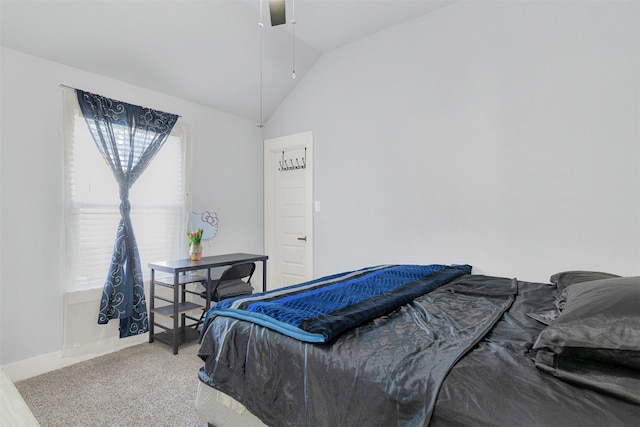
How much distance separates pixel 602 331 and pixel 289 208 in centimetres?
347

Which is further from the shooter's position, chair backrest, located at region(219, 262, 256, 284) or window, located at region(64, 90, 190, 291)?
chair backrest, located at region(219, 262, 256, 284)

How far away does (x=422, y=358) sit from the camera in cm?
110

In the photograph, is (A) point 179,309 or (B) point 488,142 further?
(A) point 179,309

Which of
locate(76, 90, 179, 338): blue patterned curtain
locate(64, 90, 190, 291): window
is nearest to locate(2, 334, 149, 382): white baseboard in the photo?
locate(76, 90, 179, 338): blue patterned curtain

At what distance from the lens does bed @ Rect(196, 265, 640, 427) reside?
35.1 inches

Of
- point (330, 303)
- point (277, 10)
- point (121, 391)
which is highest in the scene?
point (277, 10)

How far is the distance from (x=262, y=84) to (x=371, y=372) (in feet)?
11.2

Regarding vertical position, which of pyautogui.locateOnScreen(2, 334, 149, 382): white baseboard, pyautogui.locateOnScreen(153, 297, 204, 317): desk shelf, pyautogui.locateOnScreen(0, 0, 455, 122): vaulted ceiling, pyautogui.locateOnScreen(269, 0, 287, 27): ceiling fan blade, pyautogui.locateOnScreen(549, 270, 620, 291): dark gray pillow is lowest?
pyautogui.locateOnScreen(2, 334, 149, 382): white baseboard

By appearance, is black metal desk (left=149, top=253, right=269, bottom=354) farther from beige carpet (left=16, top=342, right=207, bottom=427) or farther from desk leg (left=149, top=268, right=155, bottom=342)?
beige carpet (left=16, top=342, right=207, bottom=427)

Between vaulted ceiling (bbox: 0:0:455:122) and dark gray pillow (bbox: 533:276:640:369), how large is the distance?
2.80 meters

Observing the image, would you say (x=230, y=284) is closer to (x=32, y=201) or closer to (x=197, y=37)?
(x=32, y=201)

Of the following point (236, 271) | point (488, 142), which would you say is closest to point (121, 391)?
point (236, 271)

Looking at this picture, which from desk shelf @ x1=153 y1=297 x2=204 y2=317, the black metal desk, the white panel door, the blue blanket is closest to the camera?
the blue blanket

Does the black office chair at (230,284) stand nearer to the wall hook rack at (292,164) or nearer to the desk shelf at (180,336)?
the desk shelf at (180,336)
